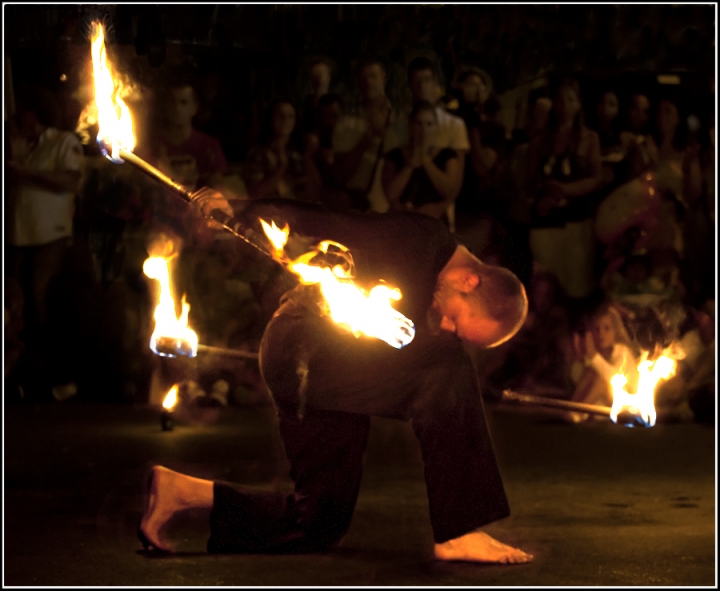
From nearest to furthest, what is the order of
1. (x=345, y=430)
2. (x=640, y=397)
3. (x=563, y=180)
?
(x=640, y=397) < (x=345, y=430) < (x=563, y=180)

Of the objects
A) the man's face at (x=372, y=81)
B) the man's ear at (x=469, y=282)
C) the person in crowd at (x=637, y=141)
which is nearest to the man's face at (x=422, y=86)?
the man's face at (x=372, y=81)

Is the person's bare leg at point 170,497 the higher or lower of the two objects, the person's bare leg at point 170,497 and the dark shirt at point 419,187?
the lower

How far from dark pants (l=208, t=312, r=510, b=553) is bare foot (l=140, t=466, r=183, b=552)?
0.51 feet

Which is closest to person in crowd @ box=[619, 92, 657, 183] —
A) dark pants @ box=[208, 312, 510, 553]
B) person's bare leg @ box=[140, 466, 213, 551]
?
dark pants @ box=[208, 312, 510, 553]

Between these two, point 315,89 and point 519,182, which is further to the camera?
point 315,89

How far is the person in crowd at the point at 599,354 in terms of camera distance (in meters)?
7.82

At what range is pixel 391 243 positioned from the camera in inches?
169

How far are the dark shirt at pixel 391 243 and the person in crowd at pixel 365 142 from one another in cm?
294

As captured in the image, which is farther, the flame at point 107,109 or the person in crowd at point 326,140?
the person in crowd at point 326,140

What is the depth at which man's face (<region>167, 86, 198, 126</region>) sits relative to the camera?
738cm

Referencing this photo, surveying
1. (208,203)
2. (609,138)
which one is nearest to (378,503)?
(208,203)

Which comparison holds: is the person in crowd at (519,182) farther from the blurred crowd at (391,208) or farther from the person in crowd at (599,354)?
the person in crowd at (599,354)

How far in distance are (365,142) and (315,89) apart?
60cm

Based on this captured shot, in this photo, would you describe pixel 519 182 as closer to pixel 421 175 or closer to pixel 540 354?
pixel 421 175
